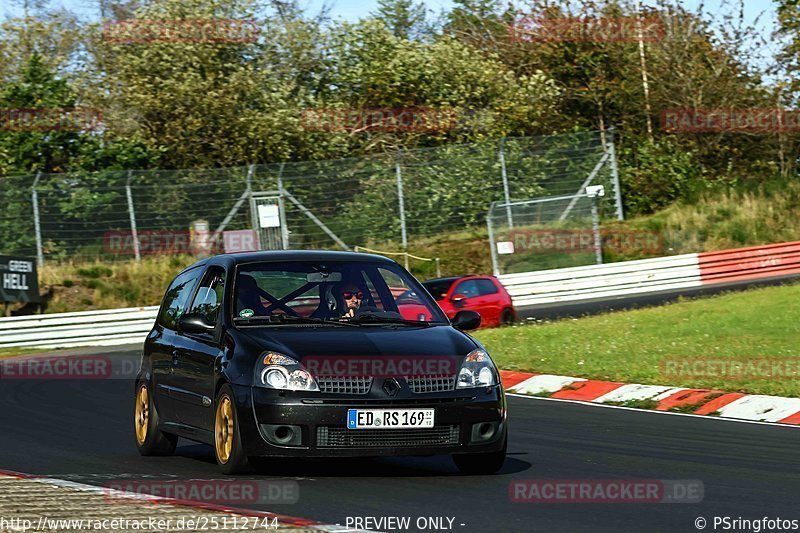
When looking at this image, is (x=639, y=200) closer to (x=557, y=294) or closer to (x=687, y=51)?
(x=687, y=51)

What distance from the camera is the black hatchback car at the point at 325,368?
26.9 feet

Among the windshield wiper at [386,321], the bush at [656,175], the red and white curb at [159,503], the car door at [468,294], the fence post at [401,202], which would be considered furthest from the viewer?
the bush at [656,175]

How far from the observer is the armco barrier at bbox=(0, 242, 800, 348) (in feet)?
97.0

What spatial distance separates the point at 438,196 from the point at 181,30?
1311 centimetres

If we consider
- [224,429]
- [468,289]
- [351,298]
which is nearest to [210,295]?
[351,298]

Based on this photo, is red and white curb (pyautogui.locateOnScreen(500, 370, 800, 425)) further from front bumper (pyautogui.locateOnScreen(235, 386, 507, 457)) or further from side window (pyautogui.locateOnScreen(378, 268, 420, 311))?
front bumper (pyautogui.locateOnScreen(235, 386, 507, 457))

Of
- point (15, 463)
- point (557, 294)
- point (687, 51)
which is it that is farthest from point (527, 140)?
point (15, 463)

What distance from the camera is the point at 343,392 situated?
26.9ft

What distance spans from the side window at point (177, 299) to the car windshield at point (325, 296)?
0.93m

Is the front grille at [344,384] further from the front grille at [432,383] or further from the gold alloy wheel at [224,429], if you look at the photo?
the gold alloy wheel at [224,429]

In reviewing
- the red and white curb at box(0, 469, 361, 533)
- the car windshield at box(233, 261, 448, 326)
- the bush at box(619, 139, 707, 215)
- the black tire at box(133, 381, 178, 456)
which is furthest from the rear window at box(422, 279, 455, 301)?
the red and white curb at box(0, 469, 361, 533)

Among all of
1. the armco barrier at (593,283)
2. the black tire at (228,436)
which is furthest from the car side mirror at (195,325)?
the armco barrier at (593,283)

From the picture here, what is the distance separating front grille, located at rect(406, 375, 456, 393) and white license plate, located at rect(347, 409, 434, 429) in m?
0.16

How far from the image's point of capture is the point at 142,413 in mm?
10508
